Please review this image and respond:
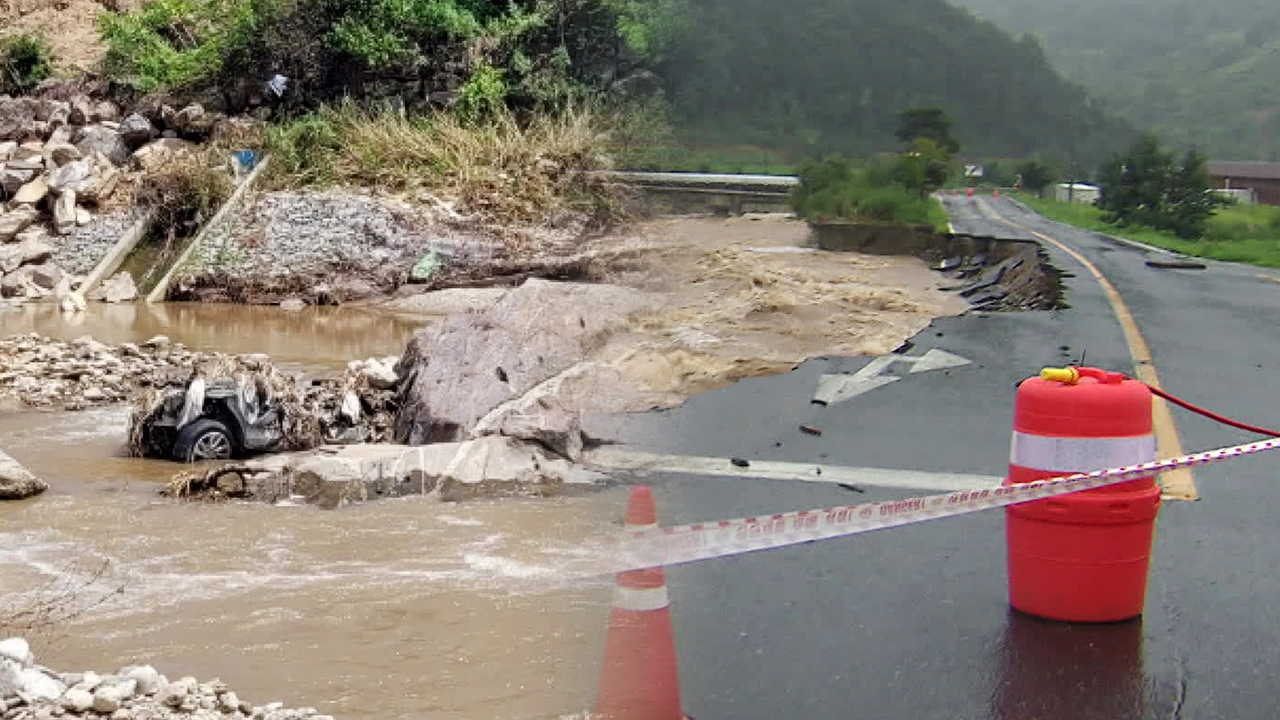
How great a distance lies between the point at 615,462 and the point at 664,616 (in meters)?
4.40

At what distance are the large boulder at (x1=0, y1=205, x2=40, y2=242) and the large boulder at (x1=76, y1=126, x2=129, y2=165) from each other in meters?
1.54

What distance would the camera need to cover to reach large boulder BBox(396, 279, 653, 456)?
9141mm

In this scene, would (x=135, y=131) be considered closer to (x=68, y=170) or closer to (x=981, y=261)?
(x=68, y=170)

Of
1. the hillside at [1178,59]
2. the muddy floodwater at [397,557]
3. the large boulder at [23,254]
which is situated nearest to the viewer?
the muddy floodwater at [397,557]

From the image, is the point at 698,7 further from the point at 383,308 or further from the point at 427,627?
the point at 383,308

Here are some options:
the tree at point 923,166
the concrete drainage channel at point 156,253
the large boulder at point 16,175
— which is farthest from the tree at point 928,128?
the large boulder at point 16,175

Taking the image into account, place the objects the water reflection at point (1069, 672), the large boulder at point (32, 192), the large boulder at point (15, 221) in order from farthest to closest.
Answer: the large boulder at point (32, 192) → the large boulder at point (15, 221) → the water reflection at point (1069, 672)

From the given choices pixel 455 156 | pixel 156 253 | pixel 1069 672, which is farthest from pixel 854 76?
pixel 156 253

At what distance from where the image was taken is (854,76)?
691cm

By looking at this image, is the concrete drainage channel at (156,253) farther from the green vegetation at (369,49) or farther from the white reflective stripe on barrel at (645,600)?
the white reflective stripe on barrel at (645,600)

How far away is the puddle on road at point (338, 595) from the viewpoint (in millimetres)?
5223

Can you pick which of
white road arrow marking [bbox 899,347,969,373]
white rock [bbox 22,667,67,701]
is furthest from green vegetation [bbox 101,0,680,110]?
white rock [bbox 22,667,67,701]

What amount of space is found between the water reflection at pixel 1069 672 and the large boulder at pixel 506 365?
4.04 meters

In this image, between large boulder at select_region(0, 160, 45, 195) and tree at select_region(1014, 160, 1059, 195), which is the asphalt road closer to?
tree at select_region(1014, 160, 1059, 195)
